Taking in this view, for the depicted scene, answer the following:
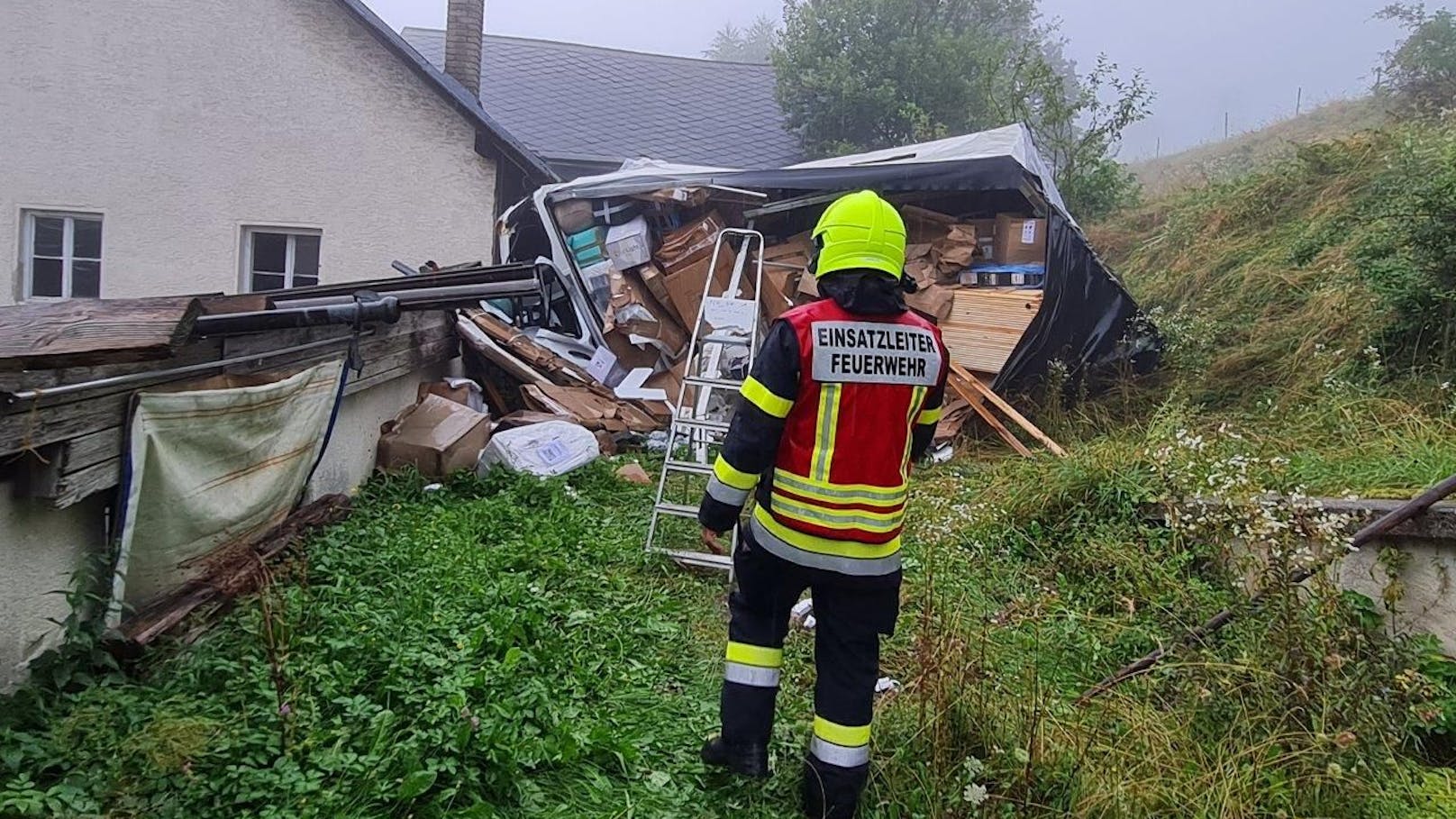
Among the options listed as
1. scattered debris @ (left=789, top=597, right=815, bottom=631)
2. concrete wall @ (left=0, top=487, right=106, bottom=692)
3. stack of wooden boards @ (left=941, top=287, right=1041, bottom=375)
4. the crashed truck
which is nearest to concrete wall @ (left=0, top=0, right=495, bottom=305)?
the crashed truck

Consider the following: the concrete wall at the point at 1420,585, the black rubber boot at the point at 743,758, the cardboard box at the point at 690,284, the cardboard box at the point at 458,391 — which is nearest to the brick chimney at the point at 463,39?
the cardboard box at the point at 690,284

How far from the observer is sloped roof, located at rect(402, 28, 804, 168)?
500 inches

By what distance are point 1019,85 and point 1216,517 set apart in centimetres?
1137

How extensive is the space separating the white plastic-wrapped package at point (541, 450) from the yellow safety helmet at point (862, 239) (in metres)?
3.71

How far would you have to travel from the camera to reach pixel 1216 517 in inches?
119

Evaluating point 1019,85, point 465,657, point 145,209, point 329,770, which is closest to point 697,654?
point 465,657

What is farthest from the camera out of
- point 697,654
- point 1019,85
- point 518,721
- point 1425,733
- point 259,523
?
point 1019,85

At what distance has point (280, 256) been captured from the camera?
977cm

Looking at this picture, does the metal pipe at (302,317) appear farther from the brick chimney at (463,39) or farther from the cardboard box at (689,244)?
the brick chimney at (463,39)

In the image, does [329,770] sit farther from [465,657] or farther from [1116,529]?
[1116,529]

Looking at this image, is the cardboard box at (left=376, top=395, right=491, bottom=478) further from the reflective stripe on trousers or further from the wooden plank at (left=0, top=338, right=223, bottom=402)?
the reflective stripe on trousers

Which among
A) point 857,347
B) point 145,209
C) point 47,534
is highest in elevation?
point 145,209

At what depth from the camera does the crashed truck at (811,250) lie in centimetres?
705

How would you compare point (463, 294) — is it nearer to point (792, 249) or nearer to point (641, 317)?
point (641, 317)
